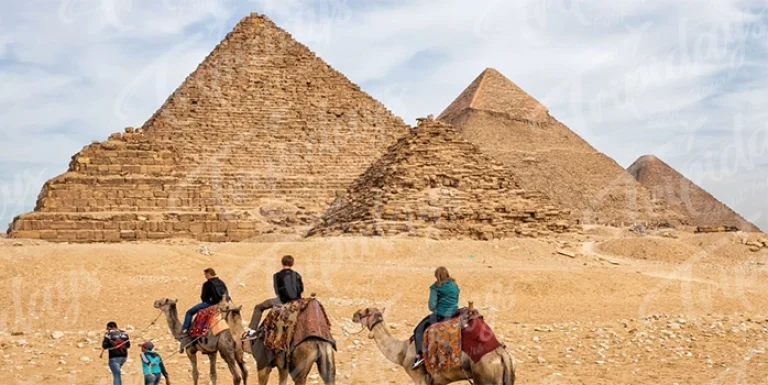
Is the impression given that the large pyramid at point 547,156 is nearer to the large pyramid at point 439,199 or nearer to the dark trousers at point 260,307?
the large pyramid at point 439,199

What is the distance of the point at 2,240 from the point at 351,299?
39.1ft

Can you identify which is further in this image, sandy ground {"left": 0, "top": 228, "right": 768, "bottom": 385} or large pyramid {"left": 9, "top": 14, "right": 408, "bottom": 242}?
large pyramid {"left": 9, "top": 14, "right": 408, "bottom": 242}

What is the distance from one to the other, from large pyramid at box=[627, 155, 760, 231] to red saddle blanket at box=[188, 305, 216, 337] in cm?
7414

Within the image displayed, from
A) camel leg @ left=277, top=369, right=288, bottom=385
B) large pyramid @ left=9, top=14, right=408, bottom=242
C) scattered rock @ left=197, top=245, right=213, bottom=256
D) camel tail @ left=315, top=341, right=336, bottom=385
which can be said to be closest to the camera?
camel tail @ left=315, top=341, right=336, bottom=385

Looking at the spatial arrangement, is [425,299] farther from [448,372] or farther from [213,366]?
[448,372]

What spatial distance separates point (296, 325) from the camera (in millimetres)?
7371

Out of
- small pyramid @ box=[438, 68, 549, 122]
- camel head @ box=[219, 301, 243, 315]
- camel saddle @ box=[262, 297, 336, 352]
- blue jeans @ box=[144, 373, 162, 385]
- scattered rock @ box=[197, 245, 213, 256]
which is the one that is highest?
small pyramid @ box=[438, 68, 549, 122]

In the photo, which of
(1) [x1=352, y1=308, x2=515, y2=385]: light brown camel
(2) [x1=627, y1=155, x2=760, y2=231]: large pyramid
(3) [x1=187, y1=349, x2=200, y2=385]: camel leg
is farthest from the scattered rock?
(2) [x1=627, y1=155, x2=760, y2=231]: large pyramid

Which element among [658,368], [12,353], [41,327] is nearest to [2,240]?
[41,327]

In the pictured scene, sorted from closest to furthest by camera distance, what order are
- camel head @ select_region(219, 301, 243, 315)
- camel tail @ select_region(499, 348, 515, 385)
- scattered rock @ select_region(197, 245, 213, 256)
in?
camel tail @ select_region(499, 348, 515, 385)
camel head @ select_region(219, 301, 243, 315)
scattered rock @ select_region(197, 245, 213, 256)

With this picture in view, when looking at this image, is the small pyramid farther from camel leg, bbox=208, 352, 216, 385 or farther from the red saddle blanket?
the red saddle blanket

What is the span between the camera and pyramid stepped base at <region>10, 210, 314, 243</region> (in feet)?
79.4

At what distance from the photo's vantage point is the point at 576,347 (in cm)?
1091

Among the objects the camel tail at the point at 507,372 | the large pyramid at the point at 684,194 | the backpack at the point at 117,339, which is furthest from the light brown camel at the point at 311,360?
the large pyramid at the point at 684,194
